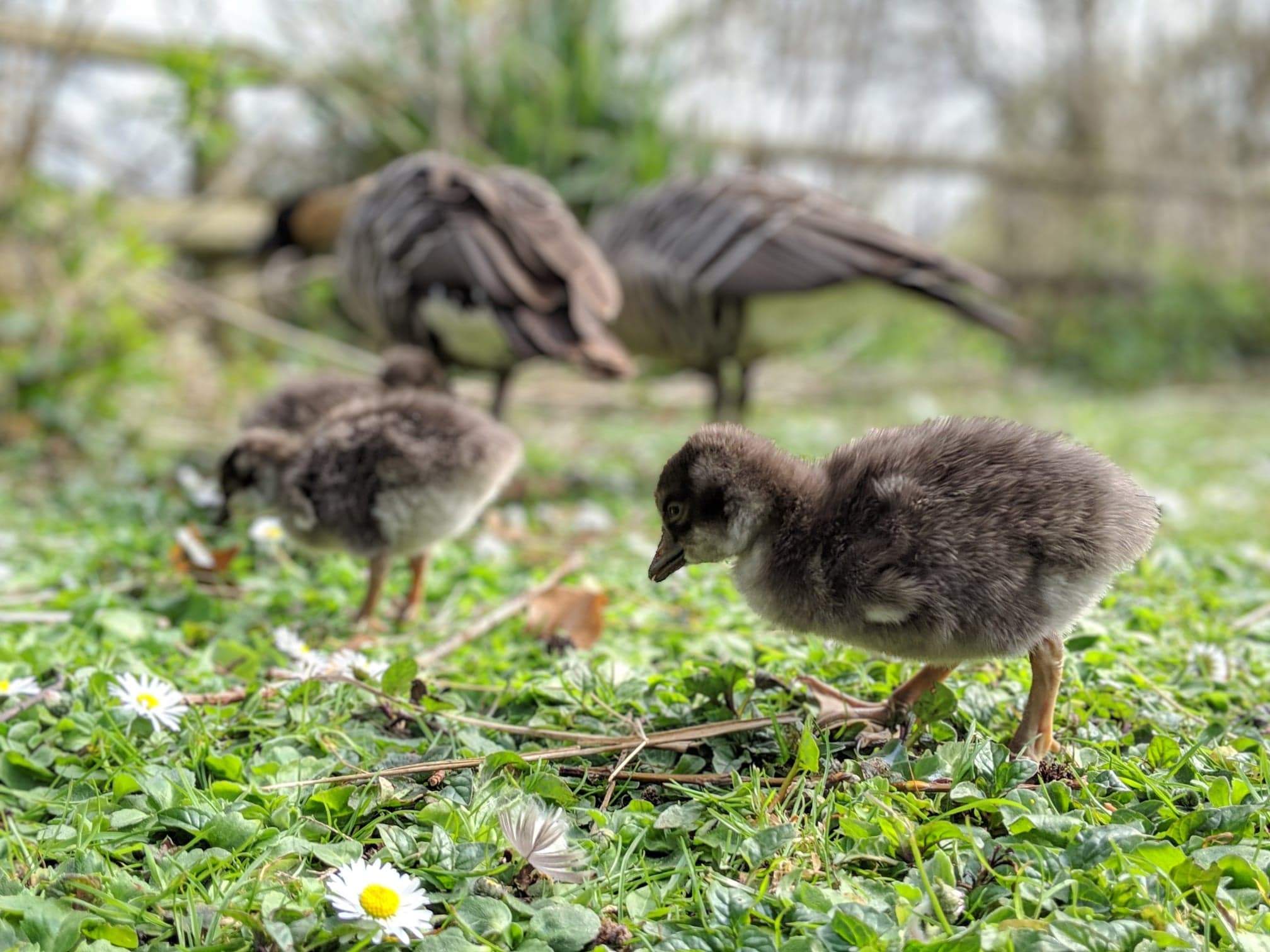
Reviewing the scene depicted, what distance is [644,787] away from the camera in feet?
7.06

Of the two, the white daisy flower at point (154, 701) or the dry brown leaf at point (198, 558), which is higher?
the white daisy flower at point (154, 701)

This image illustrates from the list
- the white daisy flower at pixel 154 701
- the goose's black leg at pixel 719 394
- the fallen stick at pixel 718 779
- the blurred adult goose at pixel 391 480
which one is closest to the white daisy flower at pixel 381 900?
the fallen stick at pixel 718 779

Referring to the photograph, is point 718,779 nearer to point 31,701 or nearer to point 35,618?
point 31,701

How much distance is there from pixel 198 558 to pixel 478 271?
1.86m

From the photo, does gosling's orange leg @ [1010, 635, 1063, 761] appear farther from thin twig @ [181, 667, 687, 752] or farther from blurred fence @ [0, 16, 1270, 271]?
blurred fence @ [0, 16, 1270, 271]

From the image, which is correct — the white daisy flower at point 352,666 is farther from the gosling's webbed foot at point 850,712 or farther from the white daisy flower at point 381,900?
the gosling's webbed foot at point 850,712

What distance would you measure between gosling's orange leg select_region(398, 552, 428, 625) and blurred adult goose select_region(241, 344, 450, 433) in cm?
84

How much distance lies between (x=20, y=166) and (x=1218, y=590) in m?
6.06

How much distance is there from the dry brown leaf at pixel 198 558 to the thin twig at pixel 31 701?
3.30 feet

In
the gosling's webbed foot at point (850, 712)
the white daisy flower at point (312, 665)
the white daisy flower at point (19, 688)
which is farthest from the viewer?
the white daisy flower at point (312, 665)

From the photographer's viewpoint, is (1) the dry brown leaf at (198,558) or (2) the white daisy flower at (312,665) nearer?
(2) the white daisy flower at (312,665)

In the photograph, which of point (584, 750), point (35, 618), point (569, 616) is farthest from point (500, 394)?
point (584, 750)

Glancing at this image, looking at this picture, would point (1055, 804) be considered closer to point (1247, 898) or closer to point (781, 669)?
point (1247, 898)

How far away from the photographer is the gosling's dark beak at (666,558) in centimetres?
234
